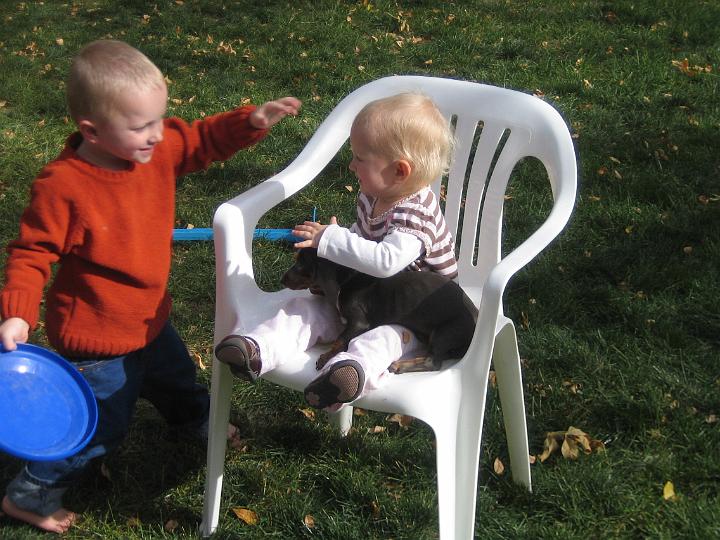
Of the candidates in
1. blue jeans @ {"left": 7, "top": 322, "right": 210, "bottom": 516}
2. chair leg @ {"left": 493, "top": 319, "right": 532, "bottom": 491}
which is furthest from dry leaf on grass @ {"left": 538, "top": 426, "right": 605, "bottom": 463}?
blue jeans @ {"left": 7, "top": 322, "right": 210, "bottom": 516}

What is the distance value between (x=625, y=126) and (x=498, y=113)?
2326mm

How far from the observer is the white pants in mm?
1976

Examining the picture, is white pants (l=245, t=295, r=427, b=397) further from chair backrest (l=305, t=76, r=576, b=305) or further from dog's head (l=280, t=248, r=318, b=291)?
chair backrest (l=305, t=76, r=576, b=305)

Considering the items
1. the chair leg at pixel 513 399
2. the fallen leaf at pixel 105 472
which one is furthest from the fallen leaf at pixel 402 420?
the fallen leaf at pixel 105 472

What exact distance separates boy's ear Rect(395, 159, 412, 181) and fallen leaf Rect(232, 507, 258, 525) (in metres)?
1.09

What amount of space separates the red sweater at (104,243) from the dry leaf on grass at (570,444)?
1245 mm

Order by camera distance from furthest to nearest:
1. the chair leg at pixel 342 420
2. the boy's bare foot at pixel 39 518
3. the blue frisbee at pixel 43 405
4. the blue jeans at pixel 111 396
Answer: the chair leg at pixel 342 420 < the boy's bare foot at pixel 39 518 < the blue jeans at pixel 111 396 < the blue frisbee at pixel 43 405

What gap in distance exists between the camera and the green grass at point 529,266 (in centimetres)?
247

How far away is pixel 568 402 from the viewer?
2797 millimetres

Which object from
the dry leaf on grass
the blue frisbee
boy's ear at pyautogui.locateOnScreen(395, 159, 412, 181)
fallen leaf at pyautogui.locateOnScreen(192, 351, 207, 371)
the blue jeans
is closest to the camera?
the blue frisbee

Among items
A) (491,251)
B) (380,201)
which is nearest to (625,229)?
(491,251)

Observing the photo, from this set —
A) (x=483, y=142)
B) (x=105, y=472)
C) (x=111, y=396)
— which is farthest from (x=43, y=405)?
(x=483, y=142)

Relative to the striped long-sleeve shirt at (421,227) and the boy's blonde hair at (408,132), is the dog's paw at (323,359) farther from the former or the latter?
the boy's blonde hair at (408,132)

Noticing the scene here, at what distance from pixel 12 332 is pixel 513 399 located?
1.35 meters
